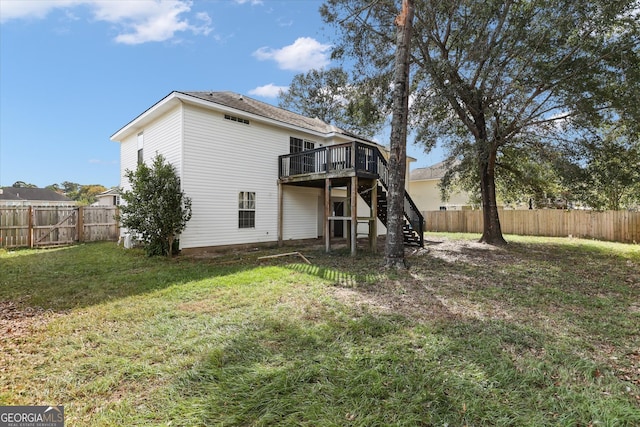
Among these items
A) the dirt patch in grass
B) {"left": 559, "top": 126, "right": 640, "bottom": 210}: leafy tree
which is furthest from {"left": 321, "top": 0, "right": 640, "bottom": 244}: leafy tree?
the dirt patch in grass

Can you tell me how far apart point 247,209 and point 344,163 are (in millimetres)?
4336

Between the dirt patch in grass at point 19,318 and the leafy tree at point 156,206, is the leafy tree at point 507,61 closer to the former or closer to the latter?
the leafy tree at point 156,206

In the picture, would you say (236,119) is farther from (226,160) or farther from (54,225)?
(54,225)

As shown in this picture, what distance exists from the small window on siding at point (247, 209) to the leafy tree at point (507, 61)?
6.57 m

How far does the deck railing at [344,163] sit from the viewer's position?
10438 mm

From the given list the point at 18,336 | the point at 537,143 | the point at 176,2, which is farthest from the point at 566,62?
the point at 18,336

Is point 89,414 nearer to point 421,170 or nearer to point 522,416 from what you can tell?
point 522,416

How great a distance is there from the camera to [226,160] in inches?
428

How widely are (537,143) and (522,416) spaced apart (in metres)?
13.1

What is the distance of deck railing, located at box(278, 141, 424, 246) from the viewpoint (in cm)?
1044

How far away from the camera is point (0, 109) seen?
1112cm

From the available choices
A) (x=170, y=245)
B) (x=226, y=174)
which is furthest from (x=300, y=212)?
(x=170, y=245)

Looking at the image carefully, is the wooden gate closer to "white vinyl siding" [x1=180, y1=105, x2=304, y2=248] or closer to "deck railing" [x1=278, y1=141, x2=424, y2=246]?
"white vinyl siding" [x1=180, y1=105, x2=304, y2=248]

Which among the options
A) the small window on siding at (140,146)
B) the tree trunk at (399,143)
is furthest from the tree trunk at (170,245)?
the tree trunk at (399,143)
